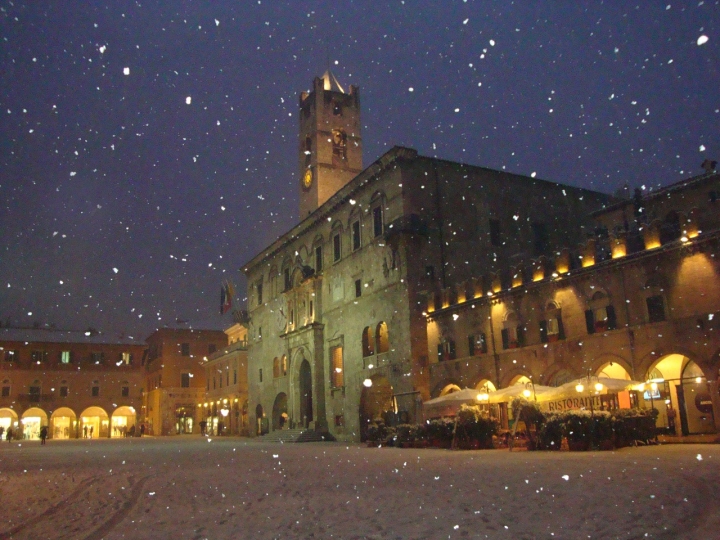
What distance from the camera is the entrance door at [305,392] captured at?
44875 millimetres

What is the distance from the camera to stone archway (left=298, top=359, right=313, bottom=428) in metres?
44.9

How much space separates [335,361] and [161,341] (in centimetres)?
4020

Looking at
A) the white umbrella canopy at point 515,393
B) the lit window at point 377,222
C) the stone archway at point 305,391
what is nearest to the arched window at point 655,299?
the white umbrella canopy at point 515,393

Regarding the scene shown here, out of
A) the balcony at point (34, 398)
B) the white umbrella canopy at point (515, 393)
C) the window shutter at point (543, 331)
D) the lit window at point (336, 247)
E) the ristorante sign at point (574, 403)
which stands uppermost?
the lit window at point (336, 247)

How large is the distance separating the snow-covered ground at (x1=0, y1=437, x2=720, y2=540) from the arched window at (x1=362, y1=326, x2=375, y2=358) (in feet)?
65.2

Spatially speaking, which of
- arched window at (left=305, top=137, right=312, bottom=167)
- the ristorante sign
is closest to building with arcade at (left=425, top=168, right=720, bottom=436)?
the ristorante sign

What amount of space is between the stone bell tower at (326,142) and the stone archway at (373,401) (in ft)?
80.9

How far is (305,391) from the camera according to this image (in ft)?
150

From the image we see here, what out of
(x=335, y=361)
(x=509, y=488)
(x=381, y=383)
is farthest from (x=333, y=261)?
(x=509, y=488)

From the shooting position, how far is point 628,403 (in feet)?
77.1

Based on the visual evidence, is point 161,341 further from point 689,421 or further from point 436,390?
point 689,421

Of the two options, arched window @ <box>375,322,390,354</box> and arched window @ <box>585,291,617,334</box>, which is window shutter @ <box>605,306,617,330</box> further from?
arched window @ <box>375,322,390,354</box>

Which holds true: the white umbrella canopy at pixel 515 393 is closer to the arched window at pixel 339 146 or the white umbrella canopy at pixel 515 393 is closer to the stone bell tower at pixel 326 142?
the stone bell tower at pixel 326 142

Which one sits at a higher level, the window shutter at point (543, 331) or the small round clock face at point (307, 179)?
the small round clock face at point (307, 179)
